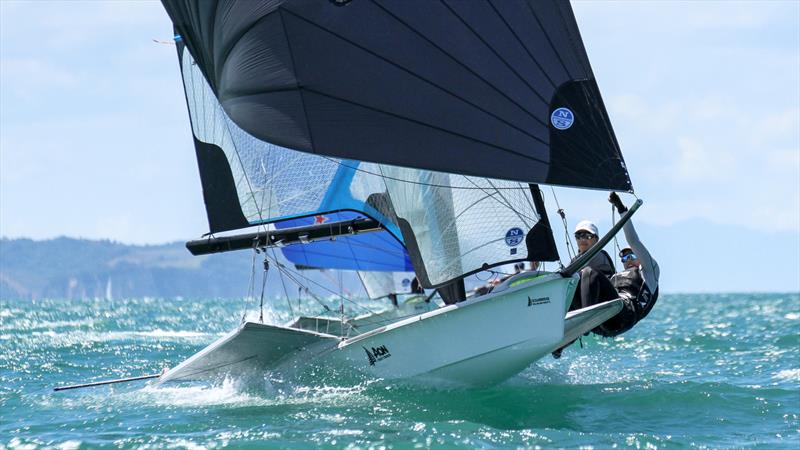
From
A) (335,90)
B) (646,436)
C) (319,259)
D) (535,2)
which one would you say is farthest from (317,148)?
(319,259)

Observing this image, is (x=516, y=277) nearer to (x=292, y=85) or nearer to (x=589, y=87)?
(x=589, y=87)

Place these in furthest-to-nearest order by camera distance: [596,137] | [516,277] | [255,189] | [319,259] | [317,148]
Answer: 1. [319,259]
2. [255,189]
3. [516,277]
4. [596,137]
5. [317,148]

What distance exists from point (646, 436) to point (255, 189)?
15.6 feet

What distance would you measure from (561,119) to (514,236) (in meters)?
1.22

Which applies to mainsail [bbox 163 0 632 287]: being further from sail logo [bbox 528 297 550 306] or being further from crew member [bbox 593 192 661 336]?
crew member [bbox 593 192 661 336]

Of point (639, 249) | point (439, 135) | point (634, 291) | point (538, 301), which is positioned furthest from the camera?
point (634, 291)

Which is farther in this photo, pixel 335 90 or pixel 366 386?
pixel 366 386

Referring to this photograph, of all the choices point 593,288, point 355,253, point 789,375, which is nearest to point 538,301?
point 593,288

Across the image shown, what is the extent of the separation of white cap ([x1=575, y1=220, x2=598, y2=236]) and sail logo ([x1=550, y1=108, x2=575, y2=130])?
1.70 metres

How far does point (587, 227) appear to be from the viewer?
9.37 metres

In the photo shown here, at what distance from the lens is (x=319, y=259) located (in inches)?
627

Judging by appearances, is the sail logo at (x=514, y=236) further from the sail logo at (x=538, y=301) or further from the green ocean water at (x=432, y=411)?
the green ocean water at (x=432, y=411)

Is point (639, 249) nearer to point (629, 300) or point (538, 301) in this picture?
point (629, 300)

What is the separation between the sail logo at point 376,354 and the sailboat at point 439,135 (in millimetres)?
13
